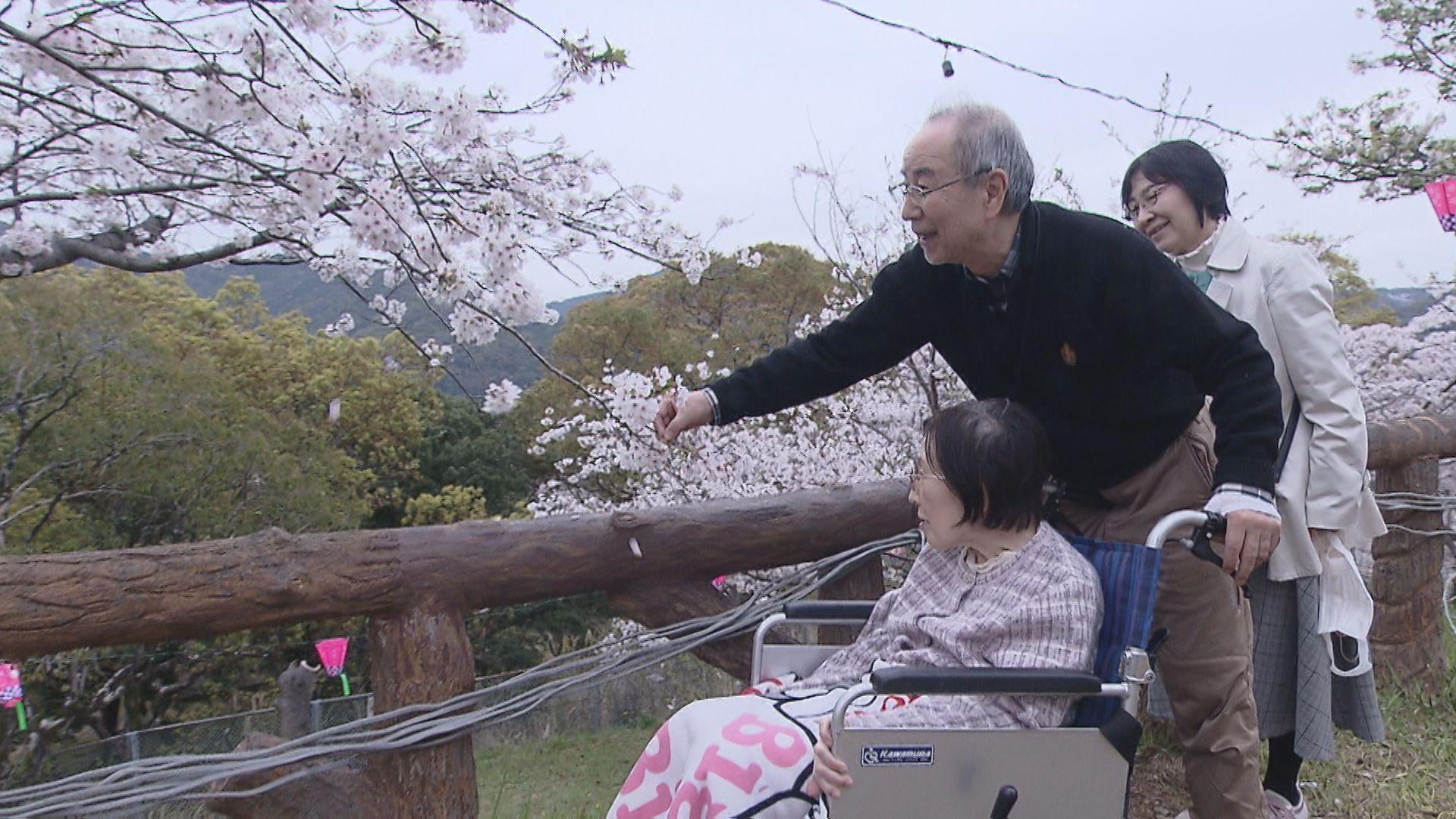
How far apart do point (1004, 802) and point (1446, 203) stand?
17.4 ft

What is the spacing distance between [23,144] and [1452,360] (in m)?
12.0

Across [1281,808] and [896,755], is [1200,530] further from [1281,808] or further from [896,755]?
[1281,808]

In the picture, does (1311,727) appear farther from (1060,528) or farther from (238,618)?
(238,618)

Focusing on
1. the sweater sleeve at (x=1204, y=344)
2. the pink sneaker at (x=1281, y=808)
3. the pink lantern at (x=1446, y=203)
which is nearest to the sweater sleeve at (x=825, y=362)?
the sweater sleeve at (x=1204, y=344)

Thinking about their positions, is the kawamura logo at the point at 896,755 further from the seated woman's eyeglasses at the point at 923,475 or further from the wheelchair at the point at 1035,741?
the seated woman's eyeglasses at the point at 923,475

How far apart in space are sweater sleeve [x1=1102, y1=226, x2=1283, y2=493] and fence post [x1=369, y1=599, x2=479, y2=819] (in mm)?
1421

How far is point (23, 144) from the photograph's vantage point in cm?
399

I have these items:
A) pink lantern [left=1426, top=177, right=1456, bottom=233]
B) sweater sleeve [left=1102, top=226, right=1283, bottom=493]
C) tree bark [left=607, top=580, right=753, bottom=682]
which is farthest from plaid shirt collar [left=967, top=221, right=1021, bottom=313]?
pink lantern [left=1426, top=177, right=1456, bottom=233]

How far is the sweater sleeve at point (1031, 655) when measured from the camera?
5.41 feet

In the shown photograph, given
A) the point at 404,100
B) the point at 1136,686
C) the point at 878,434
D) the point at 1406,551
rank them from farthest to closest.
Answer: the point at 878,434
the point at 1406,551
the point at 404,100
the point at 1136,686

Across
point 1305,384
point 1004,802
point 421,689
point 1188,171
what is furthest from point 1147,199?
point 421,689

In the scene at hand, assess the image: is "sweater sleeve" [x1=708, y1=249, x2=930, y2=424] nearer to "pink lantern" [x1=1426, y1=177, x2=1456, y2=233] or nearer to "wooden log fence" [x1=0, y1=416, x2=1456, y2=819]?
"wooden log fence" [x1=0, y1=416, x2=1456, y2=819]

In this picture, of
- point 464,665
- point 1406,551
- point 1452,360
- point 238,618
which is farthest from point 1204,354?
point 1452,360

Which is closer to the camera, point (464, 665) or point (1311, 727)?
point (464, 665)
